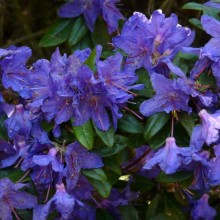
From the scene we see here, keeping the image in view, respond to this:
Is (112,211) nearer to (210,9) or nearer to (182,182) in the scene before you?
(182,182)

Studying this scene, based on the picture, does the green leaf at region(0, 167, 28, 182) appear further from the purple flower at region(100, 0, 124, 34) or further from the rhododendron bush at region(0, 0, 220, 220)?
the purple flower at region(100, 0, 124, 34)

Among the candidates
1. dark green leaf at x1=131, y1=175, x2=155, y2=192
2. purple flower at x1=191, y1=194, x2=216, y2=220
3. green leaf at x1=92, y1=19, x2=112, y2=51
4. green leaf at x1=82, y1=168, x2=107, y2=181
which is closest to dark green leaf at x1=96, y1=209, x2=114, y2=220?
dark green leaf at x1=131, y1=175, x2=155, y2=192

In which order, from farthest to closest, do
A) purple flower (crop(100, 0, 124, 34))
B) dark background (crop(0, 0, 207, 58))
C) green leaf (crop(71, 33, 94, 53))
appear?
dark background (crop(0, 0, 207, 58)) < green leaf (crop(71, 33, 94, 53)) < purple flower (crop(100, 0, 124, 34))

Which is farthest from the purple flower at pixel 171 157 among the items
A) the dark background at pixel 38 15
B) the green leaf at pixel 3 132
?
the dark background at pixel 38 15

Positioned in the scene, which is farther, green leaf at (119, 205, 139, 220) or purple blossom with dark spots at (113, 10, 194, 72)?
green leaf at (119, 205, 139, 220)

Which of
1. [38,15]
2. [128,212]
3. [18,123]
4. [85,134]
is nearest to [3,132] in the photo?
[18,123]

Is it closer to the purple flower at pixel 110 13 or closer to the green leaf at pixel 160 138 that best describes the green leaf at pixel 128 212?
the green leaf at pixel 160 138

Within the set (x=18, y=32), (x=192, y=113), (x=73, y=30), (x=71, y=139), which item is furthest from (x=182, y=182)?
(x=18, y=32)

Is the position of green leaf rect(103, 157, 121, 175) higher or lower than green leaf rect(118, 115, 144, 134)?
lower
